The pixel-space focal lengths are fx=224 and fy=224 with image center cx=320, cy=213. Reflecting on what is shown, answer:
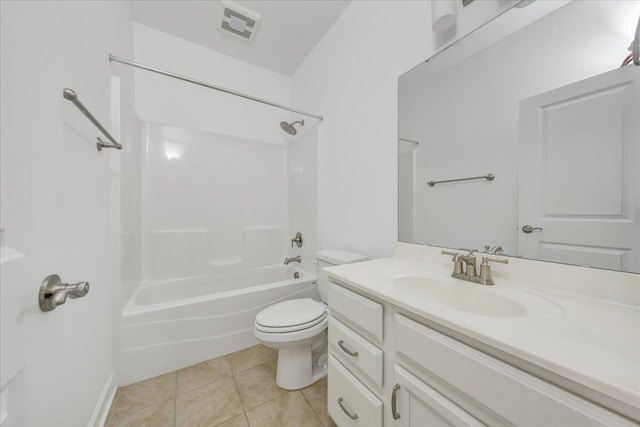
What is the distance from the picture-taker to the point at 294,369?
1.29 meters

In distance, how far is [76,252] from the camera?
87 centimetres

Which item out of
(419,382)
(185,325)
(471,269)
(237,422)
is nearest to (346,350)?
(419,382)

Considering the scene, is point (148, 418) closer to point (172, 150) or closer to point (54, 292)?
point (54, 292)

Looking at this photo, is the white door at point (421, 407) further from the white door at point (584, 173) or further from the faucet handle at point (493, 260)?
the white door at point (584, 173)

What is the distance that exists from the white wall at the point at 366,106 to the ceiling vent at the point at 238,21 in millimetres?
571

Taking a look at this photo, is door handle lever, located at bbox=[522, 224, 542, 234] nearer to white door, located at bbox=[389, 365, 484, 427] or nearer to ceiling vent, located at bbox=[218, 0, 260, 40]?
white door, located at bbox=[389, 365, 484, 427]

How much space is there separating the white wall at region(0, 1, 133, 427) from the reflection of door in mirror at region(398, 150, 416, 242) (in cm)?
130

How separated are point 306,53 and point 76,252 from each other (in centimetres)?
227

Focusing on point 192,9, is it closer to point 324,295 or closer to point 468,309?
point 324,295

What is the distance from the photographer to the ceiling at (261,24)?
5.38 feet

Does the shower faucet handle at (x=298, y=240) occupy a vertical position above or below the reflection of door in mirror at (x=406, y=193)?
below

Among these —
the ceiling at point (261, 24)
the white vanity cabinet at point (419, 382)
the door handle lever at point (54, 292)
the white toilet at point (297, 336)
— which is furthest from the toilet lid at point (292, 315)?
the ceiling at point (261, 24)

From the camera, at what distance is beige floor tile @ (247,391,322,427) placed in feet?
3.51

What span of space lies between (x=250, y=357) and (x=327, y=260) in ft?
2.86
